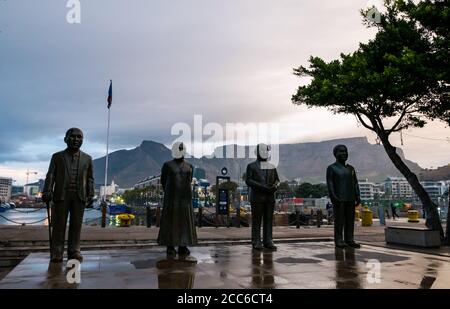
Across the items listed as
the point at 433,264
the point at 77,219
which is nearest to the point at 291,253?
the point at 433,264

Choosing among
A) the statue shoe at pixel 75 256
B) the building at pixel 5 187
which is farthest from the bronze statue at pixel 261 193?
the building at pixel 5 187

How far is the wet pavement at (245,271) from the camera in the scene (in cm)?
464

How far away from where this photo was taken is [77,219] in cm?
645

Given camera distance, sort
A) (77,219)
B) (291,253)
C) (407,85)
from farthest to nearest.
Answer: (407,85) → (291,253) → (77,219)

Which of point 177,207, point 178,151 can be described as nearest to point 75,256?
point 177,207

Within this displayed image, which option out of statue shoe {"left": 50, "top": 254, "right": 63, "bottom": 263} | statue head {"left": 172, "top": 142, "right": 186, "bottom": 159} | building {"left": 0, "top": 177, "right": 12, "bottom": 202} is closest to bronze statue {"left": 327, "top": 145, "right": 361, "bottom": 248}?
statue head {"left": 172, "top": 142, "right": 186, "bottom": 159}

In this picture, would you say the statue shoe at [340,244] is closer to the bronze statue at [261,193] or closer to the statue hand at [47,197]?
the bronze statue at [261,193]

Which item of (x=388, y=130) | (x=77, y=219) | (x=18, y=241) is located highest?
(x=388, y=130)

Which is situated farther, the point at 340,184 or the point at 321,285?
the point at 340,184

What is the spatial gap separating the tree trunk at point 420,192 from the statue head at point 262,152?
17.8 ft
